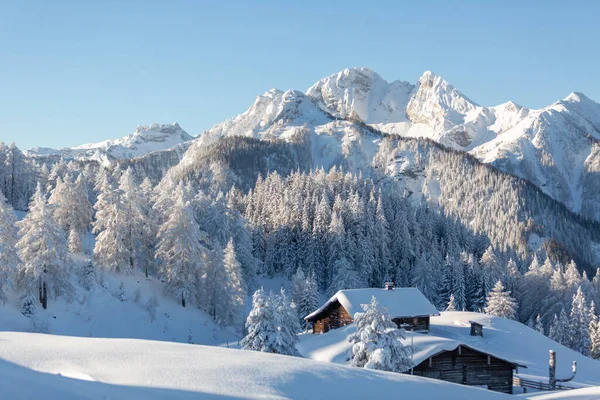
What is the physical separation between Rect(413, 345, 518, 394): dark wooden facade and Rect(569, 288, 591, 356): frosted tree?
38.1m

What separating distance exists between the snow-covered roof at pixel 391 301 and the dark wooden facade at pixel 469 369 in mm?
9609

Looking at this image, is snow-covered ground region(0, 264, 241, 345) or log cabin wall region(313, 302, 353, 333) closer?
snow-covered ground region(0, 264, 241, 345)

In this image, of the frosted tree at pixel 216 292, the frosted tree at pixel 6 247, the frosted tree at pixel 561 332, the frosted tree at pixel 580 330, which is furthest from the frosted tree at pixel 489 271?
the frosted tree at pixel 6 247

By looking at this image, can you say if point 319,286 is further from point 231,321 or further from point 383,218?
point 231,321

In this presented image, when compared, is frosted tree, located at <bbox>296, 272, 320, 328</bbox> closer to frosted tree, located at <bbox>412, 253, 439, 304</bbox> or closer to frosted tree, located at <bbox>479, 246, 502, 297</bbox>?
frosted tree, located at <bbox>412, 253, 439, 304</bbox>

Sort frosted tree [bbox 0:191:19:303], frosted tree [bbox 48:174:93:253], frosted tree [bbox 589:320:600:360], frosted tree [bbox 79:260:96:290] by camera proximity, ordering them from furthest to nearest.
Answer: frosted tree [bbox 589:320:600:360], frosted tree [bbox 48:174:93:253], frosted tree [bbox 79:260:96:290], frosted tree [bbox 0:191:19:303]

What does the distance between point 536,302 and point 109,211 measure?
66859 millimetres

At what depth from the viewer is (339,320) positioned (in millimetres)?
44375

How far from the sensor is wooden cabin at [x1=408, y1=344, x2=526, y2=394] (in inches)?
1259

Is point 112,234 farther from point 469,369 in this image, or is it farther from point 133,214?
point 469,369

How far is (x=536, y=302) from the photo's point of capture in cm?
8262

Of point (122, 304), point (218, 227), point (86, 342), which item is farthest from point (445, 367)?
point (218, 227)

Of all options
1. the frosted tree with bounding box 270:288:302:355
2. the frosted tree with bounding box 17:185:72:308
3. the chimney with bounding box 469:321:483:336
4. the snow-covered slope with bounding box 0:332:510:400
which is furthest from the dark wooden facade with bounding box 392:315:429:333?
the snow-covered slope with bounding box 0:332:510:400

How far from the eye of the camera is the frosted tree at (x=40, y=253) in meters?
39.8
